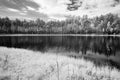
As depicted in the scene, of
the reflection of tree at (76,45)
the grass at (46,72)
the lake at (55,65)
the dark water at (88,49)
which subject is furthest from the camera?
the reflection of tree at (76,45)

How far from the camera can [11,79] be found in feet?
19.4

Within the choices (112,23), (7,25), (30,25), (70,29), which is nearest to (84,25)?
(70,29)

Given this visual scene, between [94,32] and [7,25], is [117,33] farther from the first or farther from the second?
[7,25]

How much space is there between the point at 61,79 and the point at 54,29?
156051 millimetres

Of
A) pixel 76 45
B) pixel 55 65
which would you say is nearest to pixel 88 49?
pixel 76 45

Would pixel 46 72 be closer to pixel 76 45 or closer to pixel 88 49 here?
pixel 88 49

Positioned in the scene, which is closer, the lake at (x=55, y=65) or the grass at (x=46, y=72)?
the grass at (x=46, y=72)

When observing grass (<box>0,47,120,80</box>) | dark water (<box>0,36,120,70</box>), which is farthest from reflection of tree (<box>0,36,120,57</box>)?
grass (<box>0,47,120,80</box>)

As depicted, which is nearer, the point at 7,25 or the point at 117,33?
the point at 117,33

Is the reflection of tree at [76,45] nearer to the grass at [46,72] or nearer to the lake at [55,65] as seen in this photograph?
the lake at [55,65]

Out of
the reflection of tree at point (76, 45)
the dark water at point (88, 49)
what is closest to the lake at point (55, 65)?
the dark water at point (88, 49)

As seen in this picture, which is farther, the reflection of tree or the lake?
the reflection of tree

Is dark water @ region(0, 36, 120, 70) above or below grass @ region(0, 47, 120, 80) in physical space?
below

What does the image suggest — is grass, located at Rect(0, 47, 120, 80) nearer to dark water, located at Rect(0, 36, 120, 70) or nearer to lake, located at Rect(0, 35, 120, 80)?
lake, located at Rect(0, 35, 120, 80)
